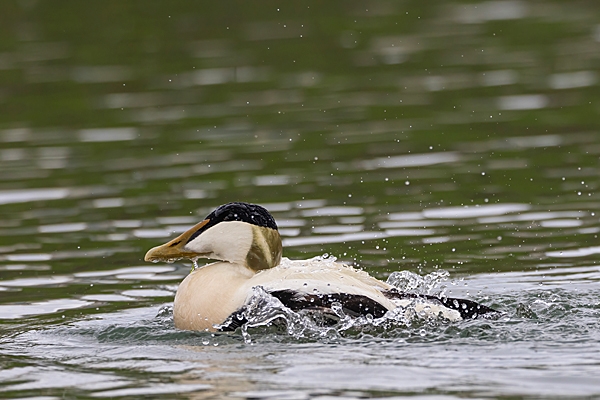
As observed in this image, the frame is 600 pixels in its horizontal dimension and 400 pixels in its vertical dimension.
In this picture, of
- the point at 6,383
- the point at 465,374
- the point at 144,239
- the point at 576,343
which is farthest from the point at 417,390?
the point at 144,239

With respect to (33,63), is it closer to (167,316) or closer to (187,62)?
(187,62)

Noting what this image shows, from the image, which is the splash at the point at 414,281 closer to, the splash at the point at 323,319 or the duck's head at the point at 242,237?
the splash at the point at 323,319

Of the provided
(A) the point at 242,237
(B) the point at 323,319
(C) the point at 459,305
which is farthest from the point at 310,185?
(B) the point at 323,319

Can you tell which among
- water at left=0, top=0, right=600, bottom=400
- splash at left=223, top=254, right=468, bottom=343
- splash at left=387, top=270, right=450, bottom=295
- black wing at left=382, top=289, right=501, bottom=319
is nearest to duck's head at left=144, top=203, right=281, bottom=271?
splash at left=223, top=254, right=468, bottom=343

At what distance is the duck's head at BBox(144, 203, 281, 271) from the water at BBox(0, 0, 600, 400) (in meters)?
0.63

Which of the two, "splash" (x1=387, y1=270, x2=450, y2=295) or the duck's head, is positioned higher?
the duck's head

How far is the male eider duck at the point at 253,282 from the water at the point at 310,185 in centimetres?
15

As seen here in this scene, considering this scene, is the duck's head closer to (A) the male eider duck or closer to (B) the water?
(A) the male eider duck

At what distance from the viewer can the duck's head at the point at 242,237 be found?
9.06 metres

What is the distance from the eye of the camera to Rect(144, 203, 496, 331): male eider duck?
28.2 feet

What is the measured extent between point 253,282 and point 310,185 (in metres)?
5.37

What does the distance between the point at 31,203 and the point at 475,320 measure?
6.76 m

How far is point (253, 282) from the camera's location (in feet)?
28.8

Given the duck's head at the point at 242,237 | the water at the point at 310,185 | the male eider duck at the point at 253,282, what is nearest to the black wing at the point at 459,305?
→ the male eider duck at the point at 253,282
